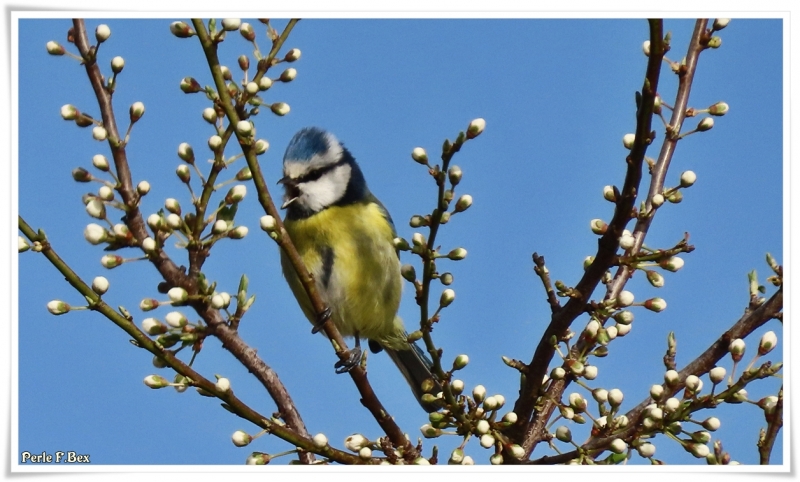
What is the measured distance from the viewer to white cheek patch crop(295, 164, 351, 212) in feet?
10.4

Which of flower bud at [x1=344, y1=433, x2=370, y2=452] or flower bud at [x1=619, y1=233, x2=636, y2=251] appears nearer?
flower bud at [x1=619, y1=233, x2=636, y2=251]

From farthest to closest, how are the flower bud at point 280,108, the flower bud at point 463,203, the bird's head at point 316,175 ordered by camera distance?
the bird's head at point 316,175 < the flower bud at point 280,108 < the flower bud at point 463,203

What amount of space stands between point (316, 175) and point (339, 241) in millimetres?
290

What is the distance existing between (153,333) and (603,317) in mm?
965

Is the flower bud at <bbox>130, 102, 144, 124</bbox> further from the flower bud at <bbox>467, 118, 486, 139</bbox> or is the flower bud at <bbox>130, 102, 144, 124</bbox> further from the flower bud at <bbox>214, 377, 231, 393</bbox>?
the flower bud at <bbox>467, 118, 486, 139</bbox>

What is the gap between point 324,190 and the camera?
3238mm

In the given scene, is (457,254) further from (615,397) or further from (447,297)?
(615,397)

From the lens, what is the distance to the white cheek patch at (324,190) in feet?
10.4

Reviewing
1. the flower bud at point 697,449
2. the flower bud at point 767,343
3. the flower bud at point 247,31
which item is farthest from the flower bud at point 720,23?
the flower bud at point 247,31

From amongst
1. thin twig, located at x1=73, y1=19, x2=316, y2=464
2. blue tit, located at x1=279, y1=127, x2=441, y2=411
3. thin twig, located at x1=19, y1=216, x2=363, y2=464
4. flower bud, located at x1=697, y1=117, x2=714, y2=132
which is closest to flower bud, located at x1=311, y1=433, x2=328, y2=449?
thin twig, located at x1=19, y1=216, x2=363, y2=464

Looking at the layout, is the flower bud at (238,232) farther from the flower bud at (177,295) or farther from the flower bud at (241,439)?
the flower bud at (241,439)

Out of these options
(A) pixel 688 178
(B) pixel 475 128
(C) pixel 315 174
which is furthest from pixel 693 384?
(C) pixel 315 174
